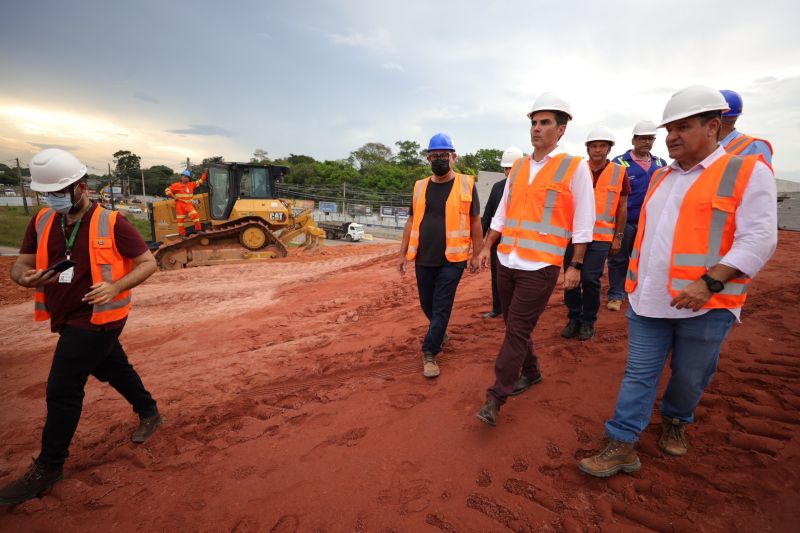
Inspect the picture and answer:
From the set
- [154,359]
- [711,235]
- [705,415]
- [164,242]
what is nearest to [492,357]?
[705,415]

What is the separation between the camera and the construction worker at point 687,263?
71.9 inches

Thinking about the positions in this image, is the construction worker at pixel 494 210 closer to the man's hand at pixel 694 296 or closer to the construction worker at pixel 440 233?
the construction worker at pixel 440 233

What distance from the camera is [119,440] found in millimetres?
3041

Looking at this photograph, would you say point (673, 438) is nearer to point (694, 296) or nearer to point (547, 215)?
point (694, 296)

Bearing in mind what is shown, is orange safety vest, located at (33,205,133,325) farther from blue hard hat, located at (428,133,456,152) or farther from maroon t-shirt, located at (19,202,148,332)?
blue hard hat, located at (428,133,456,152)

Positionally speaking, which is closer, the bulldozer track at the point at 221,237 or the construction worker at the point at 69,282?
the construction worker at the point at 69,282

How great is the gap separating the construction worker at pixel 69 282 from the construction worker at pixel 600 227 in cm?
375

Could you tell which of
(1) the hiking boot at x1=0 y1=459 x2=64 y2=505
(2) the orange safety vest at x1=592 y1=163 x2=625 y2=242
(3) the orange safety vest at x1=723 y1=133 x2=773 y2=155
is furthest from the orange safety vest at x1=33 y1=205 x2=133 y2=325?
(3) the orange safety vest at x1=723 y1=133 x2=773 y2=155

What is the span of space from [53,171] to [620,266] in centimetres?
537

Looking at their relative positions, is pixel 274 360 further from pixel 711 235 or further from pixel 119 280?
pixel 711 235

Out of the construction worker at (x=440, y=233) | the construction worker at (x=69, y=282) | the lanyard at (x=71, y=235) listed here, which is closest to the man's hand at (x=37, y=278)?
the construction worker at (x=69, y=282)

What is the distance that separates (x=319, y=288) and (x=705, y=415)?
21.8 feet

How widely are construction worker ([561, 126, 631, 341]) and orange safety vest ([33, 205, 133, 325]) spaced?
3.78m

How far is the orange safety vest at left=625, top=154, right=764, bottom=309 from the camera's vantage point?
6.12 feet
